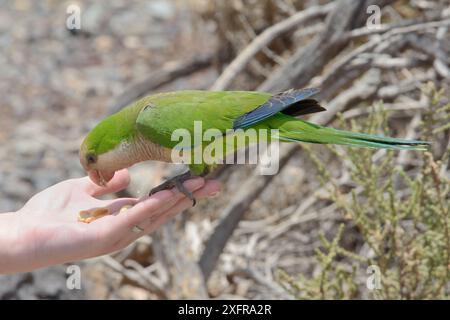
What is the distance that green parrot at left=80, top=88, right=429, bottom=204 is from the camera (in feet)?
8.43

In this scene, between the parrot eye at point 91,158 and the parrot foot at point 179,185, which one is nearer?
the parrot foot at point 179,185

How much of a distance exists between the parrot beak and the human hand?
0.11 metres

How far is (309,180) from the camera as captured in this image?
15.5 feet

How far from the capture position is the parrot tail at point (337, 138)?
7.82 feet

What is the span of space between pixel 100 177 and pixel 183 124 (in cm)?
40

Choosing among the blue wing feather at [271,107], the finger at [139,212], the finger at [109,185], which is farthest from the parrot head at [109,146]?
the blue wing feather at [271,107]

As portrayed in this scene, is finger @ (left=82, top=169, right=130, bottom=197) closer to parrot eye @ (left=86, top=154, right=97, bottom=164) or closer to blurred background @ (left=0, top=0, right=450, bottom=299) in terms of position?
parrot eye @ (left=86, top=154, right=97, bottom=164)

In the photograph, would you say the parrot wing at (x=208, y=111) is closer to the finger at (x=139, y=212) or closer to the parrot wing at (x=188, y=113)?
the parrot wing at (x=188, y=113)

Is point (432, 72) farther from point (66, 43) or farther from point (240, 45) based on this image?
point (66, 43)

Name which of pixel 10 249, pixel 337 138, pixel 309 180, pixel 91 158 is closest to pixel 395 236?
pixel 337 138

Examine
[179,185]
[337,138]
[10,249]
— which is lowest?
[10,249]

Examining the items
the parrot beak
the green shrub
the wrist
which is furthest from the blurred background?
the wrist

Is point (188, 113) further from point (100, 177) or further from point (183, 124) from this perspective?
point (100, 177)

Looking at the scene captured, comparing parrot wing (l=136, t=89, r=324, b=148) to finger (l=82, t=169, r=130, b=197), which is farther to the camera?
finger (l=82, t=169, r=130, b=197)
